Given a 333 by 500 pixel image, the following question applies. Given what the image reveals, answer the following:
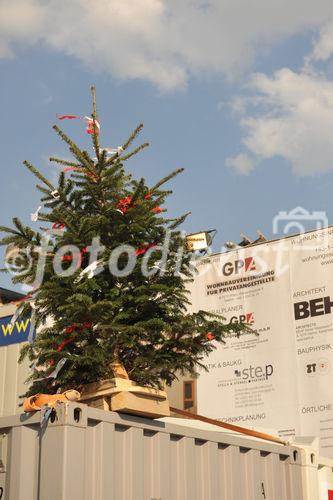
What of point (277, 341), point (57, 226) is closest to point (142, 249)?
point (57, 226)

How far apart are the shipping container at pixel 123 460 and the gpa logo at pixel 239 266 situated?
8.60 meters

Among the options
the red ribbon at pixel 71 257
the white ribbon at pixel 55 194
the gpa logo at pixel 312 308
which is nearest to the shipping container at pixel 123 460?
the red ribbon at pixel 71 257

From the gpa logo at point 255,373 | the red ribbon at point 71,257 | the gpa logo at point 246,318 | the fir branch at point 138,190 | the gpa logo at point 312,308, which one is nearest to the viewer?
the red ribbon at point 71,257

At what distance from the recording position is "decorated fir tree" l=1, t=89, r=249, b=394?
645cm

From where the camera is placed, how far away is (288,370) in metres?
14.6

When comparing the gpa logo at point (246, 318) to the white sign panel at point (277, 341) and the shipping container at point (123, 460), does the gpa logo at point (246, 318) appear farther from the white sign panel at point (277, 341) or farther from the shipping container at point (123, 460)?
the shipping container at point (123, 460)

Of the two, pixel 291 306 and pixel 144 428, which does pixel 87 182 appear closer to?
pixel 144 428

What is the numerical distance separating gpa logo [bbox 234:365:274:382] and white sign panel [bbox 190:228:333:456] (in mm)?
20

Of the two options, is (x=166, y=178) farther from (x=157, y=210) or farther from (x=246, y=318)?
(x=246, y=318)

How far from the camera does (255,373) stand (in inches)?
591

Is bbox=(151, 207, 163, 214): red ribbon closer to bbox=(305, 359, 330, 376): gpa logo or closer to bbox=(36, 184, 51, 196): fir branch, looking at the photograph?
bbox=(36, 184, 51, 196): fir branch

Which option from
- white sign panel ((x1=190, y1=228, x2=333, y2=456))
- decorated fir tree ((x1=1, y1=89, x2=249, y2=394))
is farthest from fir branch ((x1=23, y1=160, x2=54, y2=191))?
Answer: white sign panel ((x1=190, y1=228, x2=333, y2=456))

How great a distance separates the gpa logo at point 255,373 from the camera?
48.8 ft

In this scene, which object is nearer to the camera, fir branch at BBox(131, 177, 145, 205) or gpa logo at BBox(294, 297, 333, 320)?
fir branch at BBox(131, 177, 145, 205)
